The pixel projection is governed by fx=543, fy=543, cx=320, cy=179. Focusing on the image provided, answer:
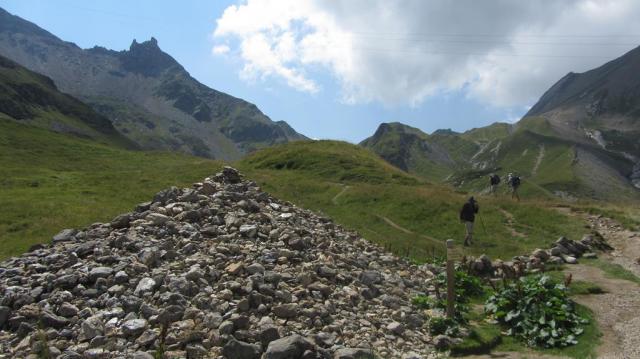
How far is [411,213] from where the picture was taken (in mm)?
44375

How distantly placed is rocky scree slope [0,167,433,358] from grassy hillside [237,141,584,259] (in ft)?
40.4

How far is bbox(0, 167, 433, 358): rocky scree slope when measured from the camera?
14594mm

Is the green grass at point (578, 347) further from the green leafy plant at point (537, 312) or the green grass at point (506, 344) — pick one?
the green leafy plant at point (537, 312)

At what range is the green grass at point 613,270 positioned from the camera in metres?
25.1

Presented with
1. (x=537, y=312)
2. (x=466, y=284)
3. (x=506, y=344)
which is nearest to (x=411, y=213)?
(x=466, y=284)

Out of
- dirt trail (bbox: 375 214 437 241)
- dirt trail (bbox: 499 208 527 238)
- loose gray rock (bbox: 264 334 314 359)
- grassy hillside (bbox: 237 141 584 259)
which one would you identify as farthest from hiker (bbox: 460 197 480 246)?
loose gray rock (bbox: 264 334 314 359)

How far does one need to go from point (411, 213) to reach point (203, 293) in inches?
1178

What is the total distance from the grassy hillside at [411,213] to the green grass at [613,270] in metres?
4.47

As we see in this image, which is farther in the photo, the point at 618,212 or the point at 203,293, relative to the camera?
the point at 618,212

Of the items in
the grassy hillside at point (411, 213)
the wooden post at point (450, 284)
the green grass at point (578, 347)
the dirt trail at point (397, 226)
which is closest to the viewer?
the green grass at point (578, 347)

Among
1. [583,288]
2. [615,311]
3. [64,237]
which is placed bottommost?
[64,237]

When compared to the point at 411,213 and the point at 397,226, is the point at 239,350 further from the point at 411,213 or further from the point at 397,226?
the point at 411,213

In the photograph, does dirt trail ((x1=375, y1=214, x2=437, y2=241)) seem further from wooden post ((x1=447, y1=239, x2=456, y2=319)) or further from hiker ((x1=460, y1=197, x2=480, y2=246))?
wooden post ((x1=447, y1=239, x2=456, y2=319))

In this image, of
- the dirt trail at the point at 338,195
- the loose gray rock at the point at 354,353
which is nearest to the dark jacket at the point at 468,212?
the dirt trail at the point at 338,195
